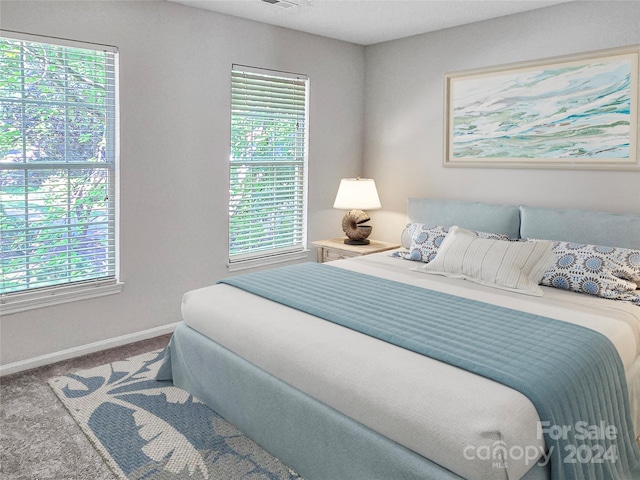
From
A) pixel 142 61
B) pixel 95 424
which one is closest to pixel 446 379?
pixel 95 424

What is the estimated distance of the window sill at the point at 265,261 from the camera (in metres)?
4.26

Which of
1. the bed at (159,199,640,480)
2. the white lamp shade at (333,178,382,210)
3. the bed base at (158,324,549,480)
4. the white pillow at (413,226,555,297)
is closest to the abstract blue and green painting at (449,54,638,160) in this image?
the bed at (159,199,640,480)

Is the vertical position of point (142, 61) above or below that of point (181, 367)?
above

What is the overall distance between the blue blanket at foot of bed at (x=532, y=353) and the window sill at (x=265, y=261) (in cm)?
140

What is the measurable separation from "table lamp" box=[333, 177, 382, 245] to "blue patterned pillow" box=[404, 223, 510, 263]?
0.75m

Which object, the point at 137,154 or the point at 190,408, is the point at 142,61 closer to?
the point at 137,154

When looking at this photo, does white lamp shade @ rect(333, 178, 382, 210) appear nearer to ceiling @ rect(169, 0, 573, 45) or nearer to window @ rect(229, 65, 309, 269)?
window @ rect(229, 65, 309, 269)

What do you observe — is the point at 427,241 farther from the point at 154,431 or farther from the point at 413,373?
the point at 154,431

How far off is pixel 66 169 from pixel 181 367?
1.45 m

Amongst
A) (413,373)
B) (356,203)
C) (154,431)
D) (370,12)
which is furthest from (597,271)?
(154,431)

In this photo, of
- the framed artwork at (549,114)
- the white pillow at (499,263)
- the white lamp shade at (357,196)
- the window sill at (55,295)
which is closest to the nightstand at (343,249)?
the white lamp shade at (357,196)

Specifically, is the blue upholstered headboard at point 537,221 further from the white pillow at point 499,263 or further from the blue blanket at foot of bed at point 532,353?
the blue blanket at foot of bed at point 532,353

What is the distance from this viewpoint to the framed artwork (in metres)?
3.38

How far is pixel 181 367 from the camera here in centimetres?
294
